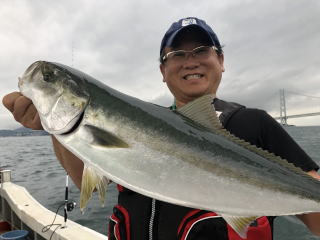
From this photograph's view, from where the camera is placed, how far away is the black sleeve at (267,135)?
2.93 metres

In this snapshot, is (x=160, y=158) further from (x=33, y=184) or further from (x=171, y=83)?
(x=33, y=184)

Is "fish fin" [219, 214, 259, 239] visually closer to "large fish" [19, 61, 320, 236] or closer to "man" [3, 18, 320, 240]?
"large fish" [19, 61, 320, 236]

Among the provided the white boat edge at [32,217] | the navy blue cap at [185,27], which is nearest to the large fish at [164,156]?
the navy blue cap at [185,27]

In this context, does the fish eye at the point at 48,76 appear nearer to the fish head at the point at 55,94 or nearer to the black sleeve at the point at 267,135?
the fish head at the point at 55,94

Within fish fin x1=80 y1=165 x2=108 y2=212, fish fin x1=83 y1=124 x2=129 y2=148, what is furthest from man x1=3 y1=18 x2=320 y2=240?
fish fin x1=83 y1=124 x2=129 y2=148

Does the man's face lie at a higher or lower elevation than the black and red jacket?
higher

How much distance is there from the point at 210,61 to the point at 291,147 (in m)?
1.43

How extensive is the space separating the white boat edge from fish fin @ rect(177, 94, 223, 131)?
4.49 metres

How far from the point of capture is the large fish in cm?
227

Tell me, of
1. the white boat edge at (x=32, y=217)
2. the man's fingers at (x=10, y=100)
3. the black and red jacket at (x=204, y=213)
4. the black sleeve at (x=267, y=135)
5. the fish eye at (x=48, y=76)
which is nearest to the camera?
the fish eye at (x=48, y=76)

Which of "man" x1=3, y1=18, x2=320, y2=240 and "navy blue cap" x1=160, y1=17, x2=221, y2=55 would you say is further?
"navy blue cap" x1=160, y1=17, x2=221, y2=55

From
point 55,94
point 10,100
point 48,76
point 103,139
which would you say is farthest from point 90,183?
point 10,100

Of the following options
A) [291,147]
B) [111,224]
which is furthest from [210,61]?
[111,224]

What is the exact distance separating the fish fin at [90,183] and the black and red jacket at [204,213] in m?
0.79
